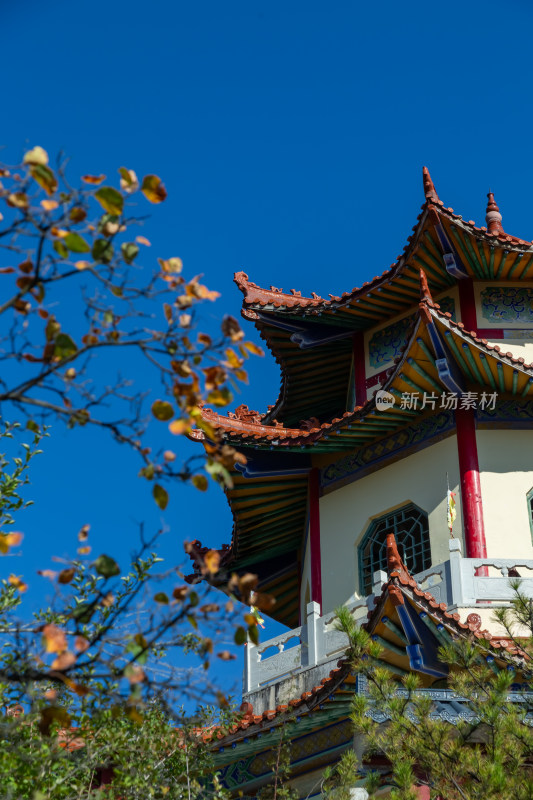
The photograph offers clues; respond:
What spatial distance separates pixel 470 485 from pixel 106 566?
926cm

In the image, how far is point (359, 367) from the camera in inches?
658

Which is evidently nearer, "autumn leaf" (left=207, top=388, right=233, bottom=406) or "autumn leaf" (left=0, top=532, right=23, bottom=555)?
"autumn leaf" (left=0, top=532, right=23, bottom=555)

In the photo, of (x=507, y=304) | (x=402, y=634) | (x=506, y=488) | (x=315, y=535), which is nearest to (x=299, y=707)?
(x=402, y=634)

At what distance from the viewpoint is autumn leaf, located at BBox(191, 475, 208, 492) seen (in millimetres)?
5293

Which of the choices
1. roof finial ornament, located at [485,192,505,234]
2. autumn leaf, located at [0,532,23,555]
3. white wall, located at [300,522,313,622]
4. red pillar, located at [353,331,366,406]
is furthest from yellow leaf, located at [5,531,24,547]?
roof finial ornament, located at [485,192,505,234]

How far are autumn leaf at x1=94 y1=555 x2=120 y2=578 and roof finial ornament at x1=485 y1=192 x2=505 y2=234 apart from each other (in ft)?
41.1

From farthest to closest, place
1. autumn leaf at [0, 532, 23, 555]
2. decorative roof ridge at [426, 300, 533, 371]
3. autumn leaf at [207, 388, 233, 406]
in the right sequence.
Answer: decorative roof ridge at [426, 300, 533, 371]
autumn leaf at [207, 388, 233, 406]
autumn leaf at [0, 532, 23, 555]

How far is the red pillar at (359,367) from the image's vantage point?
645 inches

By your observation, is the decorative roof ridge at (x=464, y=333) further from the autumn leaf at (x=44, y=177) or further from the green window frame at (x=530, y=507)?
the autumn leaf at (x=44, y=177)

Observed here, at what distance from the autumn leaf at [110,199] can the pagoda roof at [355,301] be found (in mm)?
10444

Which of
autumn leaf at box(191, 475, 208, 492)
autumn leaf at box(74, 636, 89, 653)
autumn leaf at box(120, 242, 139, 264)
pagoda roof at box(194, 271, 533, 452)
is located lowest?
autumn leaf at box(74, 636, 89, 653)

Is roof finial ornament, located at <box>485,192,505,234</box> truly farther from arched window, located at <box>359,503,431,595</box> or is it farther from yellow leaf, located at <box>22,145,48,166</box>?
yellow leaf, located at <box>22,145,48,166</box>

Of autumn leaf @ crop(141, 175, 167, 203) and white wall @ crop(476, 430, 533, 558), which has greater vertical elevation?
white wall @ crop(476, 430, 533, 558)

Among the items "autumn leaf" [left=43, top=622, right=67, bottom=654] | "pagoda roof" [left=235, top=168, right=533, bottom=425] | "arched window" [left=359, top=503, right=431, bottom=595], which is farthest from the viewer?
"pagoda roof" [left=235, top=168, right=533, bottom=425]
